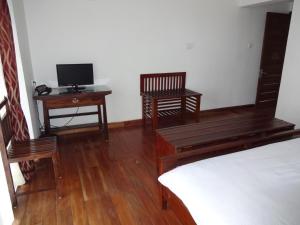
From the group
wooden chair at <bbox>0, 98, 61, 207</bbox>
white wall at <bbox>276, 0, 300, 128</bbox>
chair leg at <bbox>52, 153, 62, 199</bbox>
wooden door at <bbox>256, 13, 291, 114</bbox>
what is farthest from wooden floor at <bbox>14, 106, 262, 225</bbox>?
wooden door at <bbox>256, 13, 291, 114</bbox>

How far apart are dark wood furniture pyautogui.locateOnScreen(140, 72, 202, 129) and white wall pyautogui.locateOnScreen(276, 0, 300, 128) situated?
125 cm

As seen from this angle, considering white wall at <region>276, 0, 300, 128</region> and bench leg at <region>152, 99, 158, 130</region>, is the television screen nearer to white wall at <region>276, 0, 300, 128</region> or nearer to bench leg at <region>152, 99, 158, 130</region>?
bench leg at <region>152, 99, 158, 130</region>

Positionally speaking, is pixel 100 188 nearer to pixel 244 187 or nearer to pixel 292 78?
pixel 244 187

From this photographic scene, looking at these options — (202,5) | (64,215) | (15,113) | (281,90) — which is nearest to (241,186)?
(64,215)

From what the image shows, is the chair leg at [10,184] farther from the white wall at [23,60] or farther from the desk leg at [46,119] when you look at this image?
the desk leg at [46,119]

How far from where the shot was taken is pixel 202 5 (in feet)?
13.4

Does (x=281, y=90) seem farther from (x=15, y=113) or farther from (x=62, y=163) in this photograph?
(x=15, y=113)

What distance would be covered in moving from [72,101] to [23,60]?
755 mm

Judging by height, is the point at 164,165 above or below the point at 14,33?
below

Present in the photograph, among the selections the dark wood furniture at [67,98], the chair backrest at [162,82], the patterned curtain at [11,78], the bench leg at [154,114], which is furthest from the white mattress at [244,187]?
the chair backrest at [162,82]

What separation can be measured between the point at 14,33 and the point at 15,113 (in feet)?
3.02

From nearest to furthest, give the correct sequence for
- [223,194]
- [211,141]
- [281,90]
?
1. [223,194]
2. [211,141]
3. [281,90]

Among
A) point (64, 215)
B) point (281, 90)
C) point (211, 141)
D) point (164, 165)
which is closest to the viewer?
point (164, 165)

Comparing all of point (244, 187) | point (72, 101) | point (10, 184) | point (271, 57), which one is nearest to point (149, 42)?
point (72, 101)
